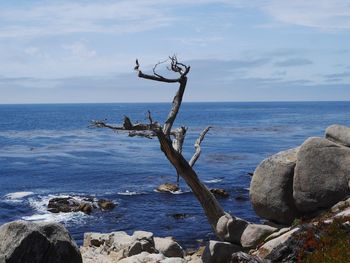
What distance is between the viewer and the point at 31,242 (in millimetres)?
15906

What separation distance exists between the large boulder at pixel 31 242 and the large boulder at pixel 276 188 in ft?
32.7

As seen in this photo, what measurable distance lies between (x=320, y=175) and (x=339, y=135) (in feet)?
9.59

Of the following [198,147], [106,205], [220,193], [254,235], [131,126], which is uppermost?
[131,126]

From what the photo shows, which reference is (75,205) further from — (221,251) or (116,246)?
(221,251)

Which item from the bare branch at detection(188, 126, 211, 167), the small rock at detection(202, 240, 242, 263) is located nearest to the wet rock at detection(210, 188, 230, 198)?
the bare branch at detection(188, 126, 211, 167)

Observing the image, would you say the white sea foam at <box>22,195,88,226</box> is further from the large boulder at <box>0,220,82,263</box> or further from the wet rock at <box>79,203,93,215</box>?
Answer: the large boulder at <box>0,220,82,263</box>

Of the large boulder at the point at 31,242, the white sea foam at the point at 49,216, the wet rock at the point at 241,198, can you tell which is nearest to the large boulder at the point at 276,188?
the large boulder at the point at 31,242

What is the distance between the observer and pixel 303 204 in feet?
73.3

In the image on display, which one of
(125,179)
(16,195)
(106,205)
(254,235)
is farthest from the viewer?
(125,179)

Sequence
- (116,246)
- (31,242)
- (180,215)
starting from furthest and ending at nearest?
(180,215)
(116,246)
(31,242)

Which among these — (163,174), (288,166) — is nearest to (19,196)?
(163,174)

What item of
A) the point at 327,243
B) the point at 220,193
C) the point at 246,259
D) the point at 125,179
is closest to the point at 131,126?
the point at 246,259

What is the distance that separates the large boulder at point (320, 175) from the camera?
22.0 m

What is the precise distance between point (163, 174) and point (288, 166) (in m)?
35.3
